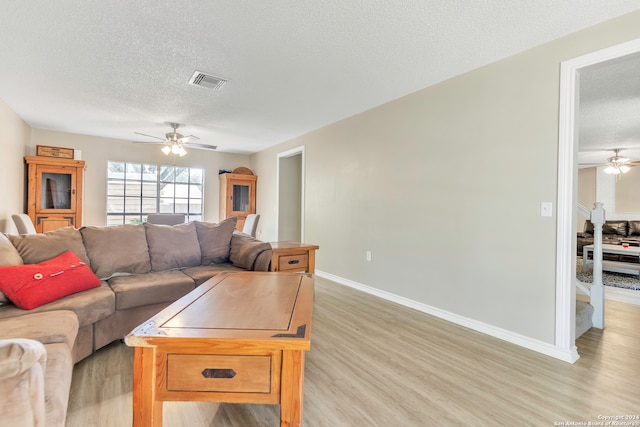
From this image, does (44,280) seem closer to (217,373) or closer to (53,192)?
(217,373)

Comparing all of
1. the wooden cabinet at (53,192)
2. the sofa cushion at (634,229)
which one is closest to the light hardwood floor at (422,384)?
the wooden cabinet at (53,192)

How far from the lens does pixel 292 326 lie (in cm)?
128

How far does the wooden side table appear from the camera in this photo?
291 centimetres

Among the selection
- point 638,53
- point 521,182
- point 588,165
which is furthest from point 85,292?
point 588,165

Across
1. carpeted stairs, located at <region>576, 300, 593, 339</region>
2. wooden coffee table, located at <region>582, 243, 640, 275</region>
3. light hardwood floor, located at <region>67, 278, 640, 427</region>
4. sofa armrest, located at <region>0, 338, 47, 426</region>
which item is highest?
sofa armrest, located at <region>0, 338, 47, 426</region>

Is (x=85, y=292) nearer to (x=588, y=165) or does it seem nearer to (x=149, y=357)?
(x=149, y=357)

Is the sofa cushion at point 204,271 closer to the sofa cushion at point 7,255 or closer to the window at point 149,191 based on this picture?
the sofa cushion at point 7,255

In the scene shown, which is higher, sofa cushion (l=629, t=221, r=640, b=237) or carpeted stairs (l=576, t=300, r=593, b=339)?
sofa cushion (l=629, t=221, r=640, b=237)

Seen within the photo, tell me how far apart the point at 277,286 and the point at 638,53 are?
2.80 meters

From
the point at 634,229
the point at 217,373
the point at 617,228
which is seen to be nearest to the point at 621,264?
the point at 617,228

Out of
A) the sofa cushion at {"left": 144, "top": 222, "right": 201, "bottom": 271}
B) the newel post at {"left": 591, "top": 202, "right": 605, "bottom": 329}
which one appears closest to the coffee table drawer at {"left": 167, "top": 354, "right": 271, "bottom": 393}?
the sofa cushion at {"left": 144, "top": 222, "right": 201, "bottom": 271}

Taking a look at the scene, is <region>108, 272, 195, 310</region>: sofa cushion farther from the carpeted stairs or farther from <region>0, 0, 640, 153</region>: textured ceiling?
the carpeted stairs

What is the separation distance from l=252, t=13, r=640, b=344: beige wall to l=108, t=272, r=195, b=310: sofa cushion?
225 centimetres

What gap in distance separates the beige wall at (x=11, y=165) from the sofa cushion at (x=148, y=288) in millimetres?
2684
